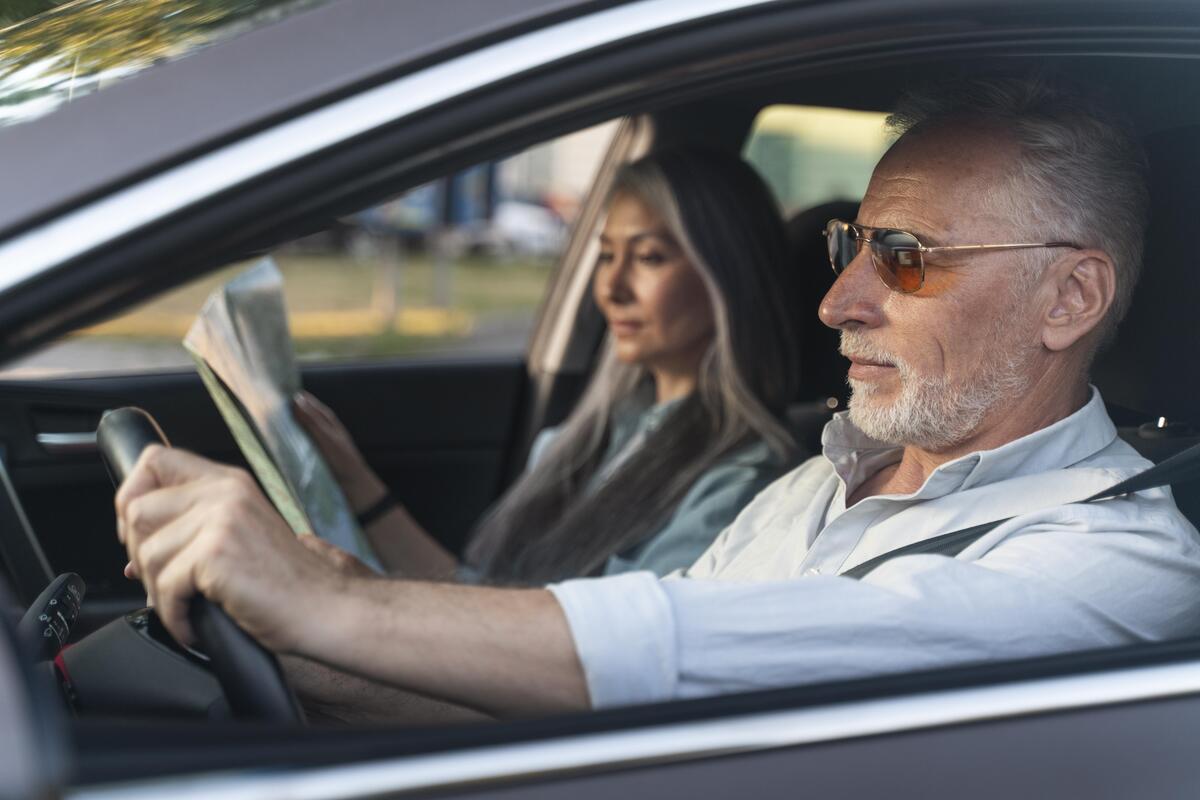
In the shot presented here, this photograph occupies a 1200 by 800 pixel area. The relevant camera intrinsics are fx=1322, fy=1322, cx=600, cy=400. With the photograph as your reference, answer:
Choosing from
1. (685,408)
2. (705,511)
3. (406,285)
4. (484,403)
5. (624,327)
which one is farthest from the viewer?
(406,285)

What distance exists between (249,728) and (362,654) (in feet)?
0.62

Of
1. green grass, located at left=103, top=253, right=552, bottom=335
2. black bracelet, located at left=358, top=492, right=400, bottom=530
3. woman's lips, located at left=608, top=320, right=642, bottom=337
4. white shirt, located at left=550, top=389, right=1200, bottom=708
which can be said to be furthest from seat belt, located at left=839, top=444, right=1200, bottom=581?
green grass, located at left=103, top=253, right=552, bottom=335

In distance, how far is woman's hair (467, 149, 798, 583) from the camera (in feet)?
9.31

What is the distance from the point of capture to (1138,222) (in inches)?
77.8

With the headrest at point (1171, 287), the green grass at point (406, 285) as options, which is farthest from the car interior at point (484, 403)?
the green grass at point (406, 285)

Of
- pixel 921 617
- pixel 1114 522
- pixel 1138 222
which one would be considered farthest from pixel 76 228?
pixel 1138 222

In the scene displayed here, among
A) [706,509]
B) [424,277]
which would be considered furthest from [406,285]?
[706,509]

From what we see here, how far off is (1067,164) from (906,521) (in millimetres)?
559

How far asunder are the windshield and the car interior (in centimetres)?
20

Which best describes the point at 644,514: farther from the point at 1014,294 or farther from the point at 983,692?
the point at 983,692

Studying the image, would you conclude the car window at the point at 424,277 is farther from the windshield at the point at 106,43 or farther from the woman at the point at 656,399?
the windshield at the point at 106,43

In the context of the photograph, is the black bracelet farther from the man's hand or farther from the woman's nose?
the man's hand

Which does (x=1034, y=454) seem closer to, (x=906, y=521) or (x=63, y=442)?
(x=906, y=521)

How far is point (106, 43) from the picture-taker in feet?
4.48
